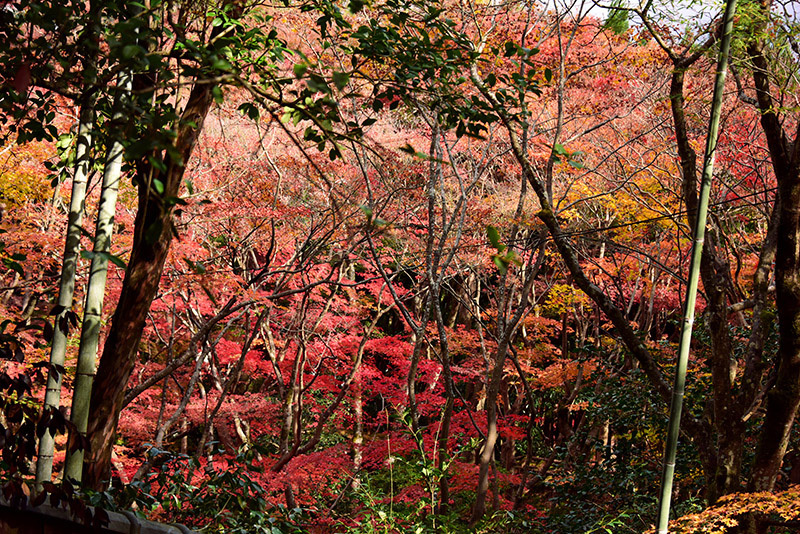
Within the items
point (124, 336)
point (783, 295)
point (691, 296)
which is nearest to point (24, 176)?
point (124, 336)

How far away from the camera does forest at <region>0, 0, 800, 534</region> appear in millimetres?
2166

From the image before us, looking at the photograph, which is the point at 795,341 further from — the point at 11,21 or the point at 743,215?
the point at 743,215

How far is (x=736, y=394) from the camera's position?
425cm

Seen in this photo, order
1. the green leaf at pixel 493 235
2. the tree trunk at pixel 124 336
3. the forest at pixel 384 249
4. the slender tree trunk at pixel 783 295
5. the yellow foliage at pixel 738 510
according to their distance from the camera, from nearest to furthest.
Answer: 1. the green leaf at pixel 493 235
2. the forest at pixel 384 249
3. the tree trunk at pixel 124 336
4. the yellow foliage at pixel 738 510
5. the slender tree trunk at pixel 783 295

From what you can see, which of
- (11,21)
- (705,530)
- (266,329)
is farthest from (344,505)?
(11,21)

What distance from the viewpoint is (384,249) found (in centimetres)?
884

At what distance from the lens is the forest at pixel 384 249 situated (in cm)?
217

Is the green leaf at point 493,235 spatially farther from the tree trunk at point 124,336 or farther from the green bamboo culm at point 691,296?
the tree trunk at point 124,336

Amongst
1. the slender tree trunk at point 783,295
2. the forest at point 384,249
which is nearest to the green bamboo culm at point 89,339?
the forest at point 384,249

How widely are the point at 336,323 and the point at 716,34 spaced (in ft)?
20.8

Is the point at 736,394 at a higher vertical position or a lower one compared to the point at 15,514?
higher

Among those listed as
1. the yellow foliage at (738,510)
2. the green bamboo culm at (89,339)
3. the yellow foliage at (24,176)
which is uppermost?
the yellow foliage at (24,176)

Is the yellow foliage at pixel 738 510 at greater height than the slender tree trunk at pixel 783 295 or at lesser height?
lesser

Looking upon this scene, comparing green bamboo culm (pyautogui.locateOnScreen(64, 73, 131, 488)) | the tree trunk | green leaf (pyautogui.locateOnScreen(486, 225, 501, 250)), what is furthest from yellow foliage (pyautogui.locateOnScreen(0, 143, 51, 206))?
green leaf (pyautogui.locateOnScreen(486, 225, 501, 250))
